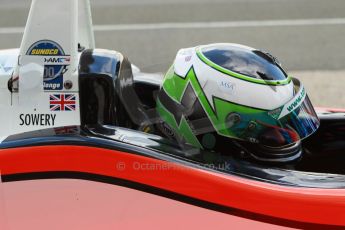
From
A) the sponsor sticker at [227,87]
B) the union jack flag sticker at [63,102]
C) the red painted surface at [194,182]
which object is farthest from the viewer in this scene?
the union jack flag sticker at [63,102]

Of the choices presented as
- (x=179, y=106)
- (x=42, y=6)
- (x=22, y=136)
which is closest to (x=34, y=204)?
(x=22, y=136)

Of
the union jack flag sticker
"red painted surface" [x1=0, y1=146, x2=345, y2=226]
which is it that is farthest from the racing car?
the union jack flag sticker

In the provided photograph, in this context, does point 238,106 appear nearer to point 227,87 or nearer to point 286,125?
point 227,87

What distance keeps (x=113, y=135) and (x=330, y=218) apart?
0.70 metres

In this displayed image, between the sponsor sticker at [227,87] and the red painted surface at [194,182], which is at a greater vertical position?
the sponsor sticker at [227,87]

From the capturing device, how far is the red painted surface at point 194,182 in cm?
174

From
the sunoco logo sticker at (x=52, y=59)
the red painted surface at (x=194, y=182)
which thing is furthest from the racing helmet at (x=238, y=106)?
the sunoco logo sticker at (x=52, y=59)

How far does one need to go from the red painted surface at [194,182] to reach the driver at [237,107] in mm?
228

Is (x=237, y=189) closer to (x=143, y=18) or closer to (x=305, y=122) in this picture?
(x=305, y=122)

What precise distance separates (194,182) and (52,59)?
723 mm

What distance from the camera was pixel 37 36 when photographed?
82.1 inches

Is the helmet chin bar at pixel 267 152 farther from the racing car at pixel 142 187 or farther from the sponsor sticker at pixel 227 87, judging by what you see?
the sponsor sticker at pixel 227 87

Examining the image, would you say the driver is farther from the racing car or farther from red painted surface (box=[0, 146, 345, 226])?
red painted surface (box=[0, 146, 345, 226])

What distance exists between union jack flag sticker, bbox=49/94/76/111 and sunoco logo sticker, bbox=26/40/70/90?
0.13 feet
